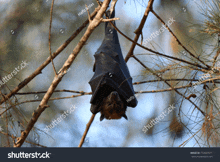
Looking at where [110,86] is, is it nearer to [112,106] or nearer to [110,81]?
[110,81]

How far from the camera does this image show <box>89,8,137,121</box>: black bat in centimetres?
217

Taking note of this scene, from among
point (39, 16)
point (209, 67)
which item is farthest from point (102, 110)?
point (39, 16)

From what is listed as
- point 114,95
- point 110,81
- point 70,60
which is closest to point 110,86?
point 110,81

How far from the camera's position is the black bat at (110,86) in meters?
2.17

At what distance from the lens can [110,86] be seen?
7.43 feet

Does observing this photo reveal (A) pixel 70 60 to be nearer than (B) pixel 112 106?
Yes

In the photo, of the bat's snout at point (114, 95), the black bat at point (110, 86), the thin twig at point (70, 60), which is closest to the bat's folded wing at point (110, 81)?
the black bat at point (110, 86)

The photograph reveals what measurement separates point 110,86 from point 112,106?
8.9 inches

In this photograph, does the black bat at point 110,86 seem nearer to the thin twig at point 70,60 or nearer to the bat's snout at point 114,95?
the bat's snout at point 114,95

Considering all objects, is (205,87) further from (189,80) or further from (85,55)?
(85,55)

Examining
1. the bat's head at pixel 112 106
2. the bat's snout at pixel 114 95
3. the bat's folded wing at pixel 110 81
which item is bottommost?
the bat's head at pixel 112 106

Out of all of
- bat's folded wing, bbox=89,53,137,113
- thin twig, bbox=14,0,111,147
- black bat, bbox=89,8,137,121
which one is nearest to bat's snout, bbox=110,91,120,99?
black bat, bbox=89,8,137,121

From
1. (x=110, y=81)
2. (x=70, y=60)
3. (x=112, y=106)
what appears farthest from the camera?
(x=110, y=81)

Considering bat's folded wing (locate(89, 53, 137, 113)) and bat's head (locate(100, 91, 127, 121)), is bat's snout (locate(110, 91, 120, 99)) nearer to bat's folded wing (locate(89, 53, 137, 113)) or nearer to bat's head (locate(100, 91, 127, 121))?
bat's head (locate(100, 91, 127, 121))
